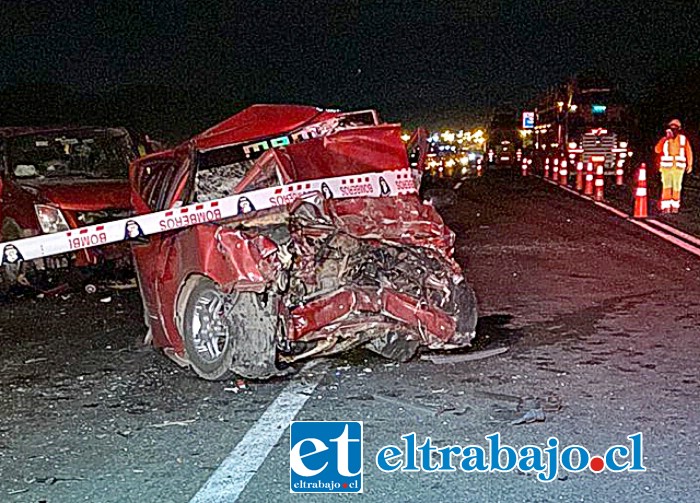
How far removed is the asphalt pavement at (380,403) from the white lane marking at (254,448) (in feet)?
0.06

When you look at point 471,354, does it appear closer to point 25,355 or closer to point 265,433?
point 265,433

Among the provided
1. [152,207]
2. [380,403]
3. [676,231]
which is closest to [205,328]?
[152,207]

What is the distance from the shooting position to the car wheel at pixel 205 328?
699 centimetres

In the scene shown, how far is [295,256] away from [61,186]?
223 inches

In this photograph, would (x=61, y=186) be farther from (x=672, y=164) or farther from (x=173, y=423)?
(x=672, y=164)

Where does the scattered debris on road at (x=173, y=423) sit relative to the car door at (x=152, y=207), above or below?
below

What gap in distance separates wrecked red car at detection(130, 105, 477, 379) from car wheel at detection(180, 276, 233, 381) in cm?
1

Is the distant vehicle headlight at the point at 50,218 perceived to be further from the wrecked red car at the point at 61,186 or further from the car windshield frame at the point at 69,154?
the car windshield frame at the point at 69,154

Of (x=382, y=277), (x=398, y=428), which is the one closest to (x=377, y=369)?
(x=382, y=277)

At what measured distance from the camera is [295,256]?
6.84m

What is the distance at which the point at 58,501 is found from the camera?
15.9 feet

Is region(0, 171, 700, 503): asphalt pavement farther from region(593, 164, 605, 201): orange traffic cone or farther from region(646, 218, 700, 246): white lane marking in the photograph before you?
region(593, 164, 605, 201): orange traffic cone

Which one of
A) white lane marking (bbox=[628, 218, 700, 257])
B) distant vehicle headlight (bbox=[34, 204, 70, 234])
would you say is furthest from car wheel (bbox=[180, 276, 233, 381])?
white lane marking (bbox=[628, 218, 700, 257])

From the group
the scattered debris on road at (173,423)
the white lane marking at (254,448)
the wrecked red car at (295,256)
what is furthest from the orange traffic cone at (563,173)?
the scattered debris on road at (173,423)
